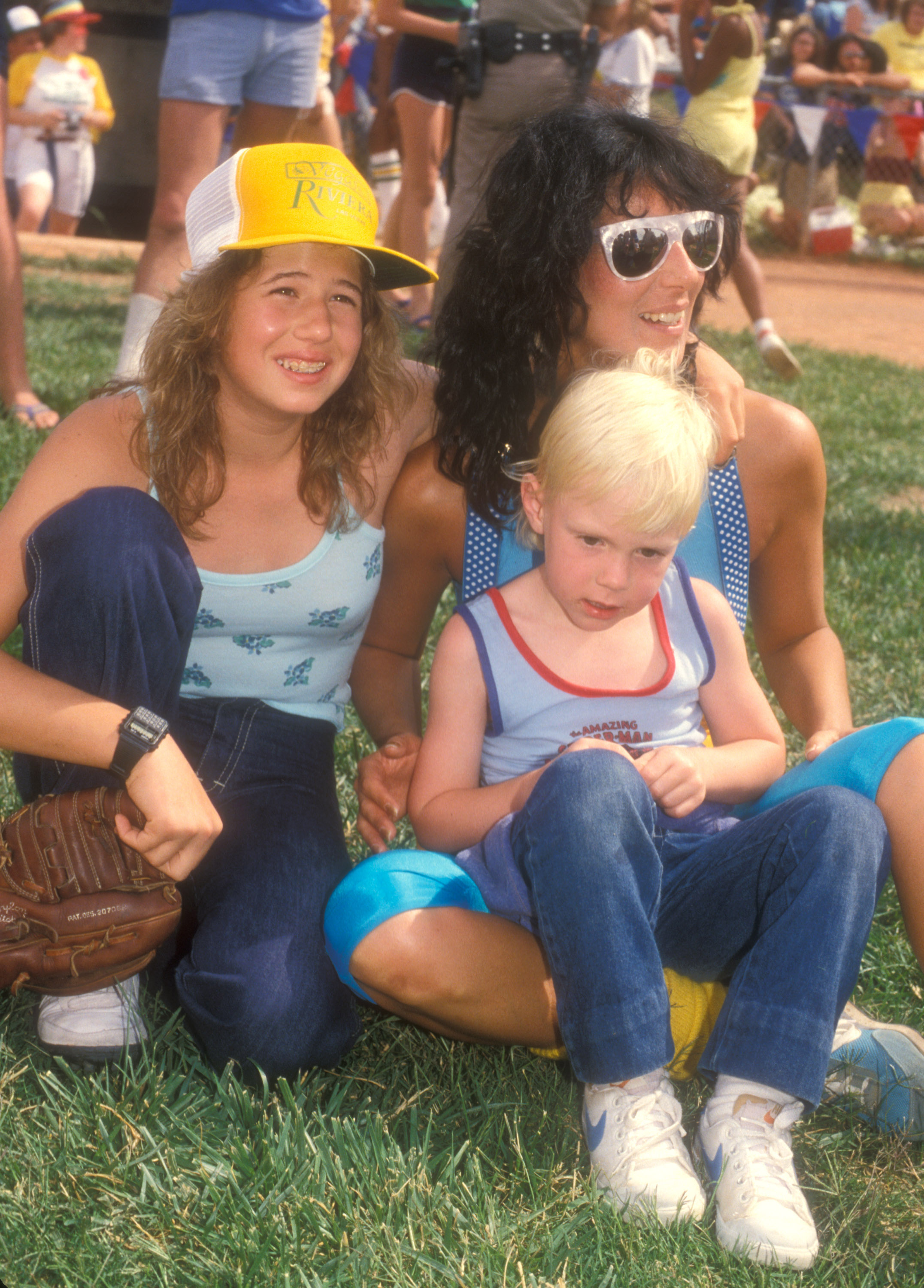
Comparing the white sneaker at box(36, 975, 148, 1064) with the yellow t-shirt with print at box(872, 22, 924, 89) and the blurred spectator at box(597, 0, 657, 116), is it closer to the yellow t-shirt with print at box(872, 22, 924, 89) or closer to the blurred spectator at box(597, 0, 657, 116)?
the blurred spectator at box(597, 0, 657, 116)

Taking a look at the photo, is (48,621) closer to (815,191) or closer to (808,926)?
(808,926)

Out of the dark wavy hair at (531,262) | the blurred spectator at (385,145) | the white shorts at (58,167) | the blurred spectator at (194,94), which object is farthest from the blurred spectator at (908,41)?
the dark wavy hair at (531,262)

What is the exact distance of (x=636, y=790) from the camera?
1.82 meters

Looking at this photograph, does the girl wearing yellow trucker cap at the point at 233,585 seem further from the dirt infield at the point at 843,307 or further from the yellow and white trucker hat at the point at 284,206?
the dirt infield at the point at 843,307

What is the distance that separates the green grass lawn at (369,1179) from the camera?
62.6 inches

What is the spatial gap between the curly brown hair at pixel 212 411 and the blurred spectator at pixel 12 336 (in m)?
2.46

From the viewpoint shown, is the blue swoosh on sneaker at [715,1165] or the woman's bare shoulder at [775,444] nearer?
the blue swoosh on sneaker at [715,1165]

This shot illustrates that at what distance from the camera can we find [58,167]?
9.82m

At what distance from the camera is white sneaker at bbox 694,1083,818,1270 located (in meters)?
1.67

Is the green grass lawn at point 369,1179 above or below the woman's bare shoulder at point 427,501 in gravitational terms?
below

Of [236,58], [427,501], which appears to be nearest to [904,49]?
[236,58]

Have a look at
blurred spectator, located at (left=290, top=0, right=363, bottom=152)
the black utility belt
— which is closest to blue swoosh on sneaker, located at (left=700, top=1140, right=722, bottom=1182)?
blurred spectator, located at (left=290, top=0, right=363, bottom=152)

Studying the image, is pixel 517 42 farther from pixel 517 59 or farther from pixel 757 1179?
pixel 757 1179

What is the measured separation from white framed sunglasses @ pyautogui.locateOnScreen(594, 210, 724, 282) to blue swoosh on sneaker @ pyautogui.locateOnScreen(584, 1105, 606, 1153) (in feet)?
4.13
